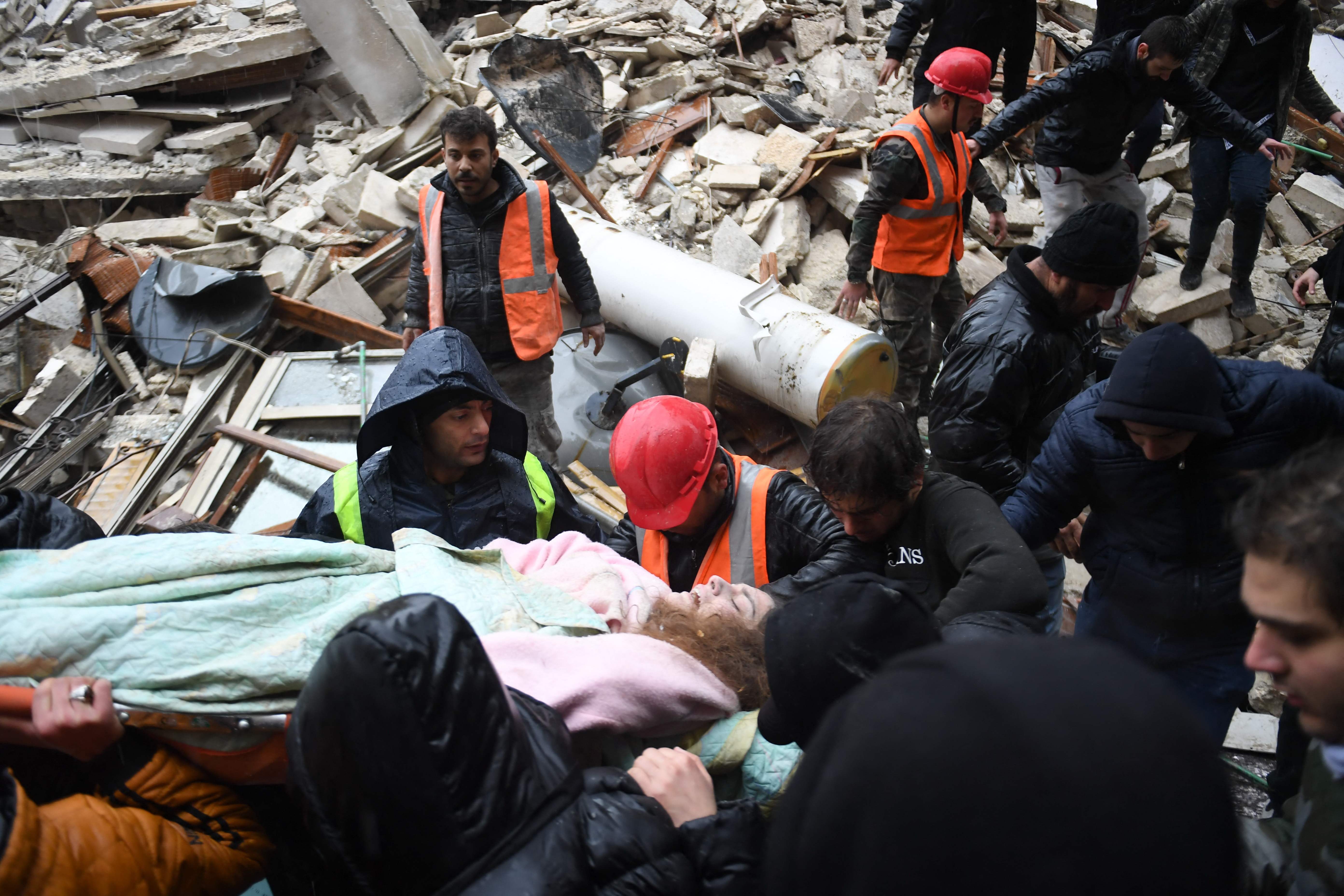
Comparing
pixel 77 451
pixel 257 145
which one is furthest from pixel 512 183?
pixel 257 145

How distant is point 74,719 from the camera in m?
1.24

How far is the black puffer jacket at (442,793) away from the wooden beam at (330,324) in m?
5.05

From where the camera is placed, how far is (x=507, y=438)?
9.12ft

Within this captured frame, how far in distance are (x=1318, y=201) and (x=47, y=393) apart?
401 inches

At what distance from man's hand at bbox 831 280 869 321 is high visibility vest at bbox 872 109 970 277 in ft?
0.56

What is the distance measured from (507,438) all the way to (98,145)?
7.65m

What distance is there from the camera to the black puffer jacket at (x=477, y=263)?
4.16m

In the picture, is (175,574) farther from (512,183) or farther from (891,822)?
(512,183)

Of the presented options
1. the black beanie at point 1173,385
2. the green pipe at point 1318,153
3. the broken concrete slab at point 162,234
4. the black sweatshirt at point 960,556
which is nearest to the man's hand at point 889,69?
the green pipe at point 1318,153

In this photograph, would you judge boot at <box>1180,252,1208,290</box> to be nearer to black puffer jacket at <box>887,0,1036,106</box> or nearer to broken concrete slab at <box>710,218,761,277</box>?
black puffer jacket at <box>887,0,1036,106</box>

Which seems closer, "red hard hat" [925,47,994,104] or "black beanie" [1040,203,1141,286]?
"black beanie" [1040,203,1141,286]

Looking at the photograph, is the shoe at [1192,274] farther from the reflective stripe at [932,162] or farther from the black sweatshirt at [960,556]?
the black sweatshirt at [960,556]

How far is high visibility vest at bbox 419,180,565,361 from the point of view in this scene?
419 cm

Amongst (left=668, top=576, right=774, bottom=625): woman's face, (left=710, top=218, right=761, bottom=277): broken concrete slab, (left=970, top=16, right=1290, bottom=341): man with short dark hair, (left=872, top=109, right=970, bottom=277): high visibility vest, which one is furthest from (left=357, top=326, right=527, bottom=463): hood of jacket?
(left=710, top=218, right=761, bottom=277): broken concrete slab
